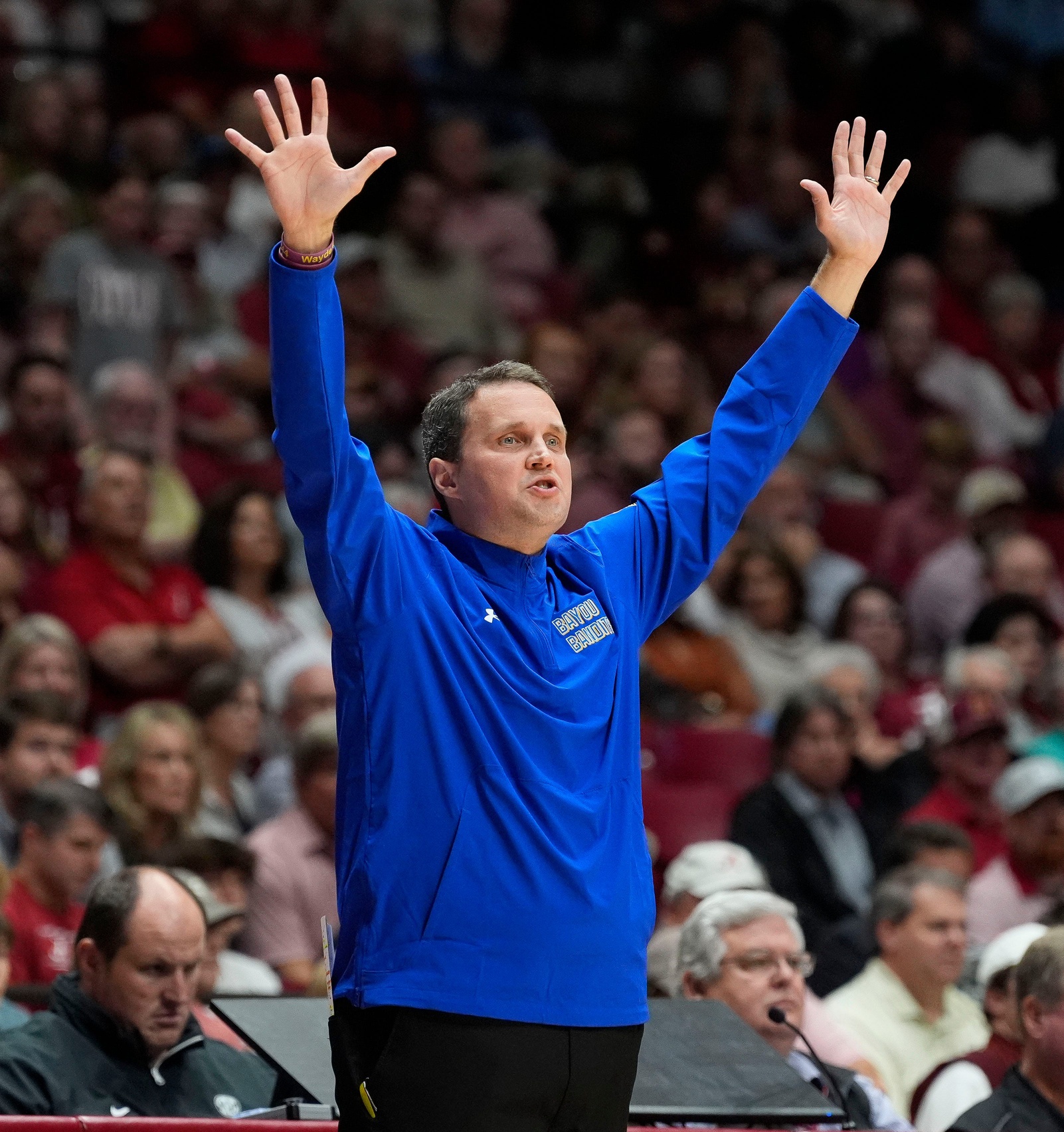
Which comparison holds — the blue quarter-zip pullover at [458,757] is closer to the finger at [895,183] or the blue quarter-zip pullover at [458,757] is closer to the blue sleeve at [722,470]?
the blue sleeve at [722,470]

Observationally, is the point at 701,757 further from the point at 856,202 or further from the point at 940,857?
the point at 856,202

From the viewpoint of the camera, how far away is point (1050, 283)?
10.4 m

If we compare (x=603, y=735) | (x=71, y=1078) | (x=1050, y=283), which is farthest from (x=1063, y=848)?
(x=1050, y=283)

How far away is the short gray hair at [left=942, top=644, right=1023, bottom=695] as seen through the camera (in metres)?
6.73

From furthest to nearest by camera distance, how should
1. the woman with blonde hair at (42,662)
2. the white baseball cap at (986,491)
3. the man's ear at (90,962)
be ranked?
the white baseball cap at (986,491) < the woman with blonde hair at (42,662) < the man's ear at (90,962)

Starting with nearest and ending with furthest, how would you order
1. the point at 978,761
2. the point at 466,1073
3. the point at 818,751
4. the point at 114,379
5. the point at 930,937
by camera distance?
1. the point at 466,1073
2. the point at 930,937
3. the point at 818,751
4. the point at 978,761
5. the point at 114,379

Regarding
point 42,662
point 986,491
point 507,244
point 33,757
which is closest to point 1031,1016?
point 33,757

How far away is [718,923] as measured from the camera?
13.1 ft

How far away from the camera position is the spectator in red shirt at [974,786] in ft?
20.4

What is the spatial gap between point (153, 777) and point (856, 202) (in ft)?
9.38

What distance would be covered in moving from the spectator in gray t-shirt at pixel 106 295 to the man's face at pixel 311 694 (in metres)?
2.01

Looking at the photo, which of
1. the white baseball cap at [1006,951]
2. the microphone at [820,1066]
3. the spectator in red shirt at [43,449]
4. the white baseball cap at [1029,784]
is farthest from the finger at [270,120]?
the spectator in red shirt at [43,449]

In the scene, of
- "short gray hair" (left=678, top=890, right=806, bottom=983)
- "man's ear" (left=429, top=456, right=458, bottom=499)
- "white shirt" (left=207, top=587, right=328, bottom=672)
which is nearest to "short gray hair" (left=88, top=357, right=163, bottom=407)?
"white shirt" (left=207, top=587, right=328, bottom=672)

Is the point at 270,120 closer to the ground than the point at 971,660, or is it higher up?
higher up
